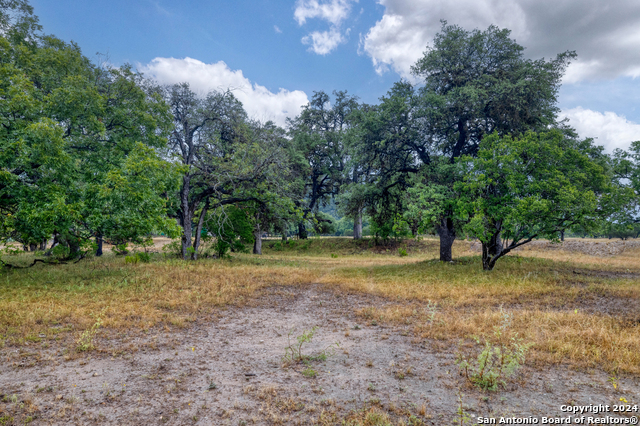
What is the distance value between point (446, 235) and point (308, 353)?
52.1 feet

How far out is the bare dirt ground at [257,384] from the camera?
3809mm

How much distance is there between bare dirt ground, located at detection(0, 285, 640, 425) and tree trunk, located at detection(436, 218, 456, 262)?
13.6 metres

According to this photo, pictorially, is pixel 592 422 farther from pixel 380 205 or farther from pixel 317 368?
pixel 380 205

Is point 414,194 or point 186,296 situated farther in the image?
point 414,194

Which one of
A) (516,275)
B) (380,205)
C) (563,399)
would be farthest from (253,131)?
(563,399)

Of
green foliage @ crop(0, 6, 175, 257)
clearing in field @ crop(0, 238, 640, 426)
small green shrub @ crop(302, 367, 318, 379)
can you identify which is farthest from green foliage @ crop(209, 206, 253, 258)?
small green shrub @ crop(302, 367, 318, 379)

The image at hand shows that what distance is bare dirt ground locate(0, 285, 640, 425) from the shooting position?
150 inches

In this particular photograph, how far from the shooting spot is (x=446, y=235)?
763 inches

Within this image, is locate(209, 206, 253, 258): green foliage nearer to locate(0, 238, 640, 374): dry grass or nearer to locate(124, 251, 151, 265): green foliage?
locate(124, 251, 151, 265): green foliage

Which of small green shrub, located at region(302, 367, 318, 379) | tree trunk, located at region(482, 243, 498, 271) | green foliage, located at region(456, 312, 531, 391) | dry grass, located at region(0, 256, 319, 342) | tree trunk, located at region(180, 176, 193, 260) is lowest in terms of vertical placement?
dry grass, located at region(0, 256, 319, 342)

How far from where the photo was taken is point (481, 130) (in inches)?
714

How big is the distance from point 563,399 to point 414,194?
13743mm

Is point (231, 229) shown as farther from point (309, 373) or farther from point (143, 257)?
point (309, 373)

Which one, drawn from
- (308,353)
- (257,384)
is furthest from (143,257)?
(257,384)
